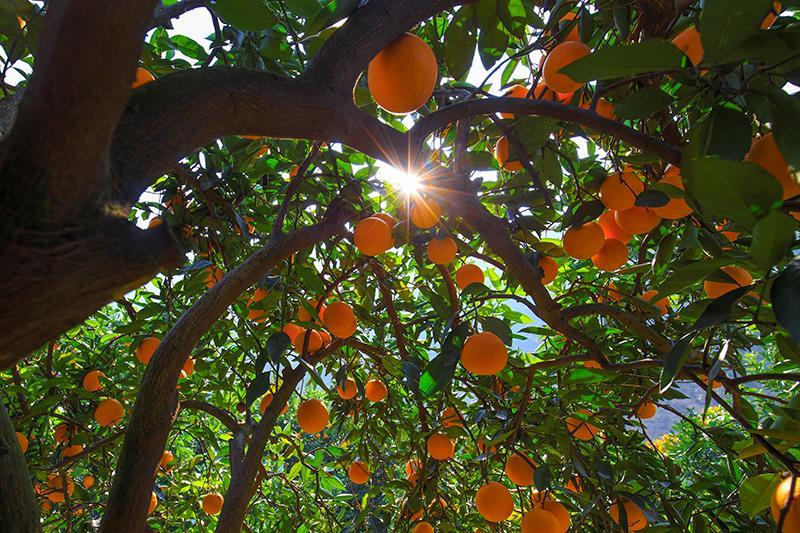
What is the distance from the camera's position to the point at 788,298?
0.54 m

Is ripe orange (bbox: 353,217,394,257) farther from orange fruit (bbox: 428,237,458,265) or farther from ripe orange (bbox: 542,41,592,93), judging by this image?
ripe orange (bbox: 542,41,592,93)

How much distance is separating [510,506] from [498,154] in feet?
3.74

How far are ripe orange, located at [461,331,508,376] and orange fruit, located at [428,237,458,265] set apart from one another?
11.8 inches

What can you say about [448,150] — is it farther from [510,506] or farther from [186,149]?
[186,149]

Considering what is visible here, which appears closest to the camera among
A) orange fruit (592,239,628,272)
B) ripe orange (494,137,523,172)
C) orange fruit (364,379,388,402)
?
ripe orange (494,137,523,172)

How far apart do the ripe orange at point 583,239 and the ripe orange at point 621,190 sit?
9 centimetres

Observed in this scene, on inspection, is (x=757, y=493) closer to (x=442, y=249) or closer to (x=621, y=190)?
(x=621, y=190)

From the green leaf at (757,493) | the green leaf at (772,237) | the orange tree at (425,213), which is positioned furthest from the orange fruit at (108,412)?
the green leaf at (772,237)

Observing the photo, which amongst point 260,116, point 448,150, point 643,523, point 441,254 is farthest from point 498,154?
point 643,523

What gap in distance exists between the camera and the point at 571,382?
1414mm

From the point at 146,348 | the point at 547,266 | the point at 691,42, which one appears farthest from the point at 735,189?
the point at 146,348

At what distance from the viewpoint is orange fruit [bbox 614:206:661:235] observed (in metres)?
1.23

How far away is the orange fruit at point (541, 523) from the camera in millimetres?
1460

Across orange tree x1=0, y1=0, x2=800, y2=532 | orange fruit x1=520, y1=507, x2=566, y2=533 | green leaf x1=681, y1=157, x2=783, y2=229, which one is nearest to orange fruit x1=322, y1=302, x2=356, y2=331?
orange tree x1=0, y1=0, x2=800, y2=532
